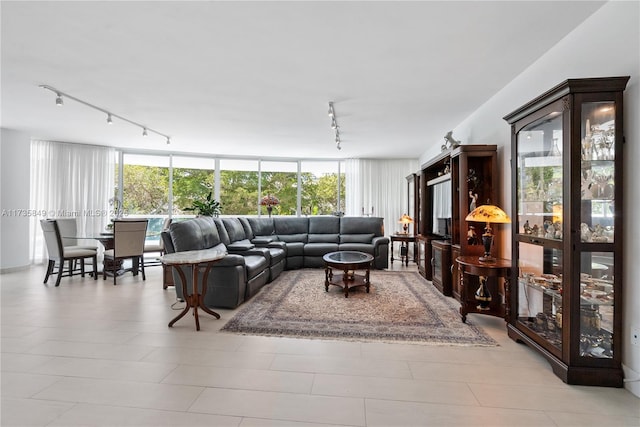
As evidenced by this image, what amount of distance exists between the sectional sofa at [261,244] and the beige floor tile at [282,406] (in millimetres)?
1655

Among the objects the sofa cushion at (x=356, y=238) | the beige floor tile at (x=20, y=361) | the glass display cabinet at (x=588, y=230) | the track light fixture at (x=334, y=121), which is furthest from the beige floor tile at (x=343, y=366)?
the sofa cushion at (x=356, y=238)

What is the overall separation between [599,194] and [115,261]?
5.84m

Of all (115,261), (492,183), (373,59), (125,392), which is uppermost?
(373,59)

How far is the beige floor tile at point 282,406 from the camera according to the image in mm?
1594

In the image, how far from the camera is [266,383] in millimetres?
1912

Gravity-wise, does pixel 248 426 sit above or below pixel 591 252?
below

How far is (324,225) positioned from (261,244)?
1588 mm

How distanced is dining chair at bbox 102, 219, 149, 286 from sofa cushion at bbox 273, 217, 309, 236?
2549 mm

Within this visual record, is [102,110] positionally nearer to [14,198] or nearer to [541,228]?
[14,198]

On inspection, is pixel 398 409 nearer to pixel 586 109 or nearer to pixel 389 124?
pixel 586 109

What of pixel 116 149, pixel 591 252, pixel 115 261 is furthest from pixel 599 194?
pixel 116 149

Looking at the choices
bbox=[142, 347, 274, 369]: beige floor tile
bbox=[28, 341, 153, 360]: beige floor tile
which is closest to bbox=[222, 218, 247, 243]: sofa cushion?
bbox=[28, 341, 153, 360]: beige floor tile

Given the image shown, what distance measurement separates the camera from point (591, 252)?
1.93m

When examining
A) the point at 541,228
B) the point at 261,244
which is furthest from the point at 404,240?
the point at 541,228
